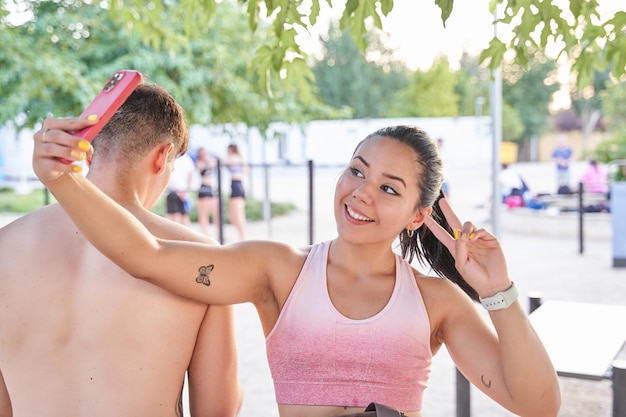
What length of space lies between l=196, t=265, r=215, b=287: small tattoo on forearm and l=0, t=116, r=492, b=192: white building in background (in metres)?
22.5

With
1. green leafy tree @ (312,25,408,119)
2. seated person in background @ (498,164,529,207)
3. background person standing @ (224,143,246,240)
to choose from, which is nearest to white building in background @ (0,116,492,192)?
green leafy tree @ (312,25,408,119)

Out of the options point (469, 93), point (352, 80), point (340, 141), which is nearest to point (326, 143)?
point (340, 141)

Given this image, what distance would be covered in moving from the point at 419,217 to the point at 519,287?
22.0ft

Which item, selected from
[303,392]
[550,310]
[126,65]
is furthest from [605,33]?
[126,65]

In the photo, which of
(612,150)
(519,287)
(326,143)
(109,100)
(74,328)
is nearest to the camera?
(109,100)

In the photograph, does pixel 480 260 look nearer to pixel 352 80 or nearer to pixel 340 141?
pixel 340 141

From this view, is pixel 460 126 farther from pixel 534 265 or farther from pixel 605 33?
pixel 605 33

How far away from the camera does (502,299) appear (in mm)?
1936

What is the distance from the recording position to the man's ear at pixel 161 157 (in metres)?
1.99

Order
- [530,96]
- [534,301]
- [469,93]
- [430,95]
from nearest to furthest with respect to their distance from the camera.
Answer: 1. [534,301]
2. [430,95]
3. [469,93]
4. [530,96]

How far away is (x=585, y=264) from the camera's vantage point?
Answer: 9.98 meters

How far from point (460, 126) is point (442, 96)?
19.7ft

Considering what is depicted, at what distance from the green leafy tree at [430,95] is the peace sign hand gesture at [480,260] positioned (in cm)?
4573

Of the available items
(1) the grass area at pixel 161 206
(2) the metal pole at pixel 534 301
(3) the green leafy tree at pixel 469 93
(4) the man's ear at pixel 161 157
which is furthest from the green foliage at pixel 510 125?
(4) the man's ear at pixel 161 157
